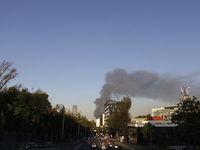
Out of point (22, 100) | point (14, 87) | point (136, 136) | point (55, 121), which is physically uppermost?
point (14, 87)

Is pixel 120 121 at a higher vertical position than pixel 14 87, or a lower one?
lower

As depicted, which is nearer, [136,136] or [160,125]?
[160,125]

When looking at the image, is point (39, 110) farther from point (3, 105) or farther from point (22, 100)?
point (3, 105)

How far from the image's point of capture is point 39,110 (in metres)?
64.8

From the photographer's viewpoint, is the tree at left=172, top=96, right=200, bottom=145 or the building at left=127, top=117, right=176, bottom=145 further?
the building at left=127, top=117, right=176, bottom=145

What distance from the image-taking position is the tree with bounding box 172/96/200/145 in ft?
106

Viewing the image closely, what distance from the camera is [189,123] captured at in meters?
34.1

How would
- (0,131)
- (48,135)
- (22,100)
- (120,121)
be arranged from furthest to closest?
(120,121) → (48,135) → (22,100) → (0,131)

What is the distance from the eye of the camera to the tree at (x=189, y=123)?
32.3 metres

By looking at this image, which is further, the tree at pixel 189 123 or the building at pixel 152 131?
the building at pixel 152 131

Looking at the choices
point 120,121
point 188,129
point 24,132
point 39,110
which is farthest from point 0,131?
point 120,121

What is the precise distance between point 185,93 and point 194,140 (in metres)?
83.8

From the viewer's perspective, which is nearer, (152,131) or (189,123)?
(189,123)

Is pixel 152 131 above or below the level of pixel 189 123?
below
